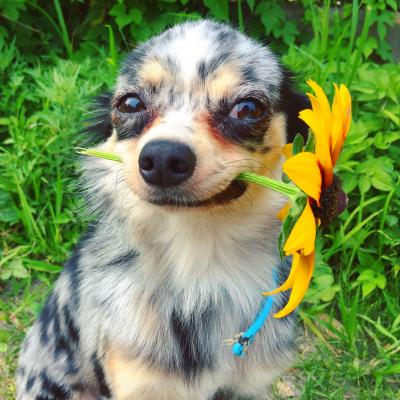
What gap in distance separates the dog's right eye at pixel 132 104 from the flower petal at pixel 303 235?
76cm

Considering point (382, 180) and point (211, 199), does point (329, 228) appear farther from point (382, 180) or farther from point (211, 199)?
point (211, 199)

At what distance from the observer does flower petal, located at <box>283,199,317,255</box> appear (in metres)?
1.10

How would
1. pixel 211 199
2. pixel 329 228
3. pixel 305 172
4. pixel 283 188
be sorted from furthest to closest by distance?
pixel 329 228 < pixel 211 199 < pixel 283 188 < pixel 305 172

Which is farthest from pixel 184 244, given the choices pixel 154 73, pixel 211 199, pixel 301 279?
pixel 301 279

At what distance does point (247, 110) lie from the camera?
1.66m

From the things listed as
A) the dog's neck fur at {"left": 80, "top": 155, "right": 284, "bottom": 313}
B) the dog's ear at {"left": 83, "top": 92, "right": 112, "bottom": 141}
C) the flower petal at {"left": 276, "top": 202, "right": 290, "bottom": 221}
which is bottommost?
the dog's neck fur at {"left": 80, "top": 155, "right": 284, "bottom": 313}

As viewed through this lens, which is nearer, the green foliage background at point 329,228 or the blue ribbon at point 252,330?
the blue ribbon at point 252,330

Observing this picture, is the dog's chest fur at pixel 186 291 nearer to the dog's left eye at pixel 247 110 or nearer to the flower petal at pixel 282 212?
the flower petal at pixel 282 212

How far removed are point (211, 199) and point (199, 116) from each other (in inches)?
9.4

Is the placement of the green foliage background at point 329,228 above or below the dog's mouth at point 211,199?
below

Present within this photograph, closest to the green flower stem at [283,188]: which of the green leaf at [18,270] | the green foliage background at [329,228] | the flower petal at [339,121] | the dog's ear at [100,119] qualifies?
the flower petal at [339,121]

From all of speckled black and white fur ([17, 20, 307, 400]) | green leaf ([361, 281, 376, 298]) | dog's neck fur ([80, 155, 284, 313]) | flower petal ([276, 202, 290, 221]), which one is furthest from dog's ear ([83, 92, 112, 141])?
green leaf ([361, 281, 376, 298])

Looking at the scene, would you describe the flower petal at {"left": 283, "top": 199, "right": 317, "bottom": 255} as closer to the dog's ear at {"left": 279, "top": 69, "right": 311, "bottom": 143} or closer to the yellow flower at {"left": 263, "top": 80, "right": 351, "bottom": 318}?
the yellow flower at {"left": 263, "top": 80, "right": 351, "bottom": 318}

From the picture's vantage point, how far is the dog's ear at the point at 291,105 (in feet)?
6.10
